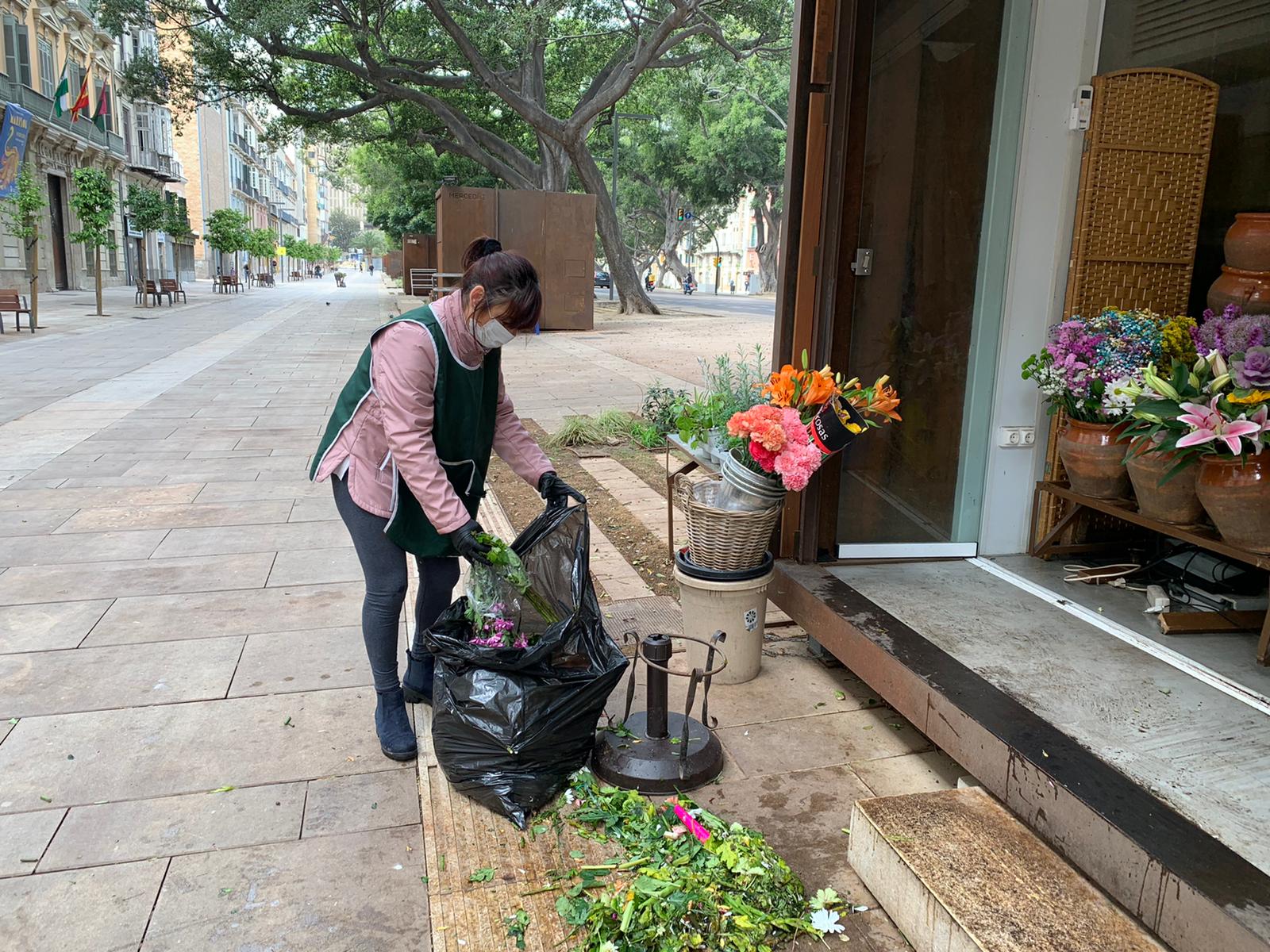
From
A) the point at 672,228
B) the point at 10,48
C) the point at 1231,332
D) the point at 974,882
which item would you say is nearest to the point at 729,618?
the point at 974,882

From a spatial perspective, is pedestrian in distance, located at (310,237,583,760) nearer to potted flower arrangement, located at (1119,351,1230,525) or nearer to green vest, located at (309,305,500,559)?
green vest, located at (309,305,500,559)

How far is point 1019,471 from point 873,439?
66cm

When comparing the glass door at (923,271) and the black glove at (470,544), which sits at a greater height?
the glass door at (923,271)

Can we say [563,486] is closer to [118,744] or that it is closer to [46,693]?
[118,744]

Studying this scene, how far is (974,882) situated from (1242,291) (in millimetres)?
2604

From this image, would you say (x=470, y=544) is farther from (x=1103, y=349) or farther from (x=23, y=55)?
(x=23, y=55)

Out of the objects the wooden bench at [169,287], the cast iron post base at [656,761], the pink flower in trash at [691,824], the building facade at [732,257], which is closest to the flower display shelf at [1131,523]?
the cast iron post base at [656,761]

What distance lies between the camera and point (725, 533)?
342cm

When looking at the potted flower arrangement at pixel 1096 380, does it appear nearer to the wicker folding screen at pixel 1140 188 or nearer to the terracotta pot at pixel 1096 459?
the terracotta pot at pixel 1096 459

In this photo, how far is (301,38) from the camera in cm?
2081

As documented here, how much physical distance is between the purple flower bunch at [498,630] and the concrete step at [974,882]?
1087 millimetres

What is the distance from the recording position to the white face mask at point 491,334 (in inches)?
105

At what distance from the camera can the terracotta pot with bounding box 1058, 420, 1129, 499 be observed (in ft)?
11.7

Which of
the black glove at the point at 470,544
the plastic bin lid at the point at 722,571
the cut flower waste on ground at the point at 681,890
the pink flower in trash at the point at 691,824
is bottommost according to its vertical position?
the cut flower waste on ground at the point at 681,890
